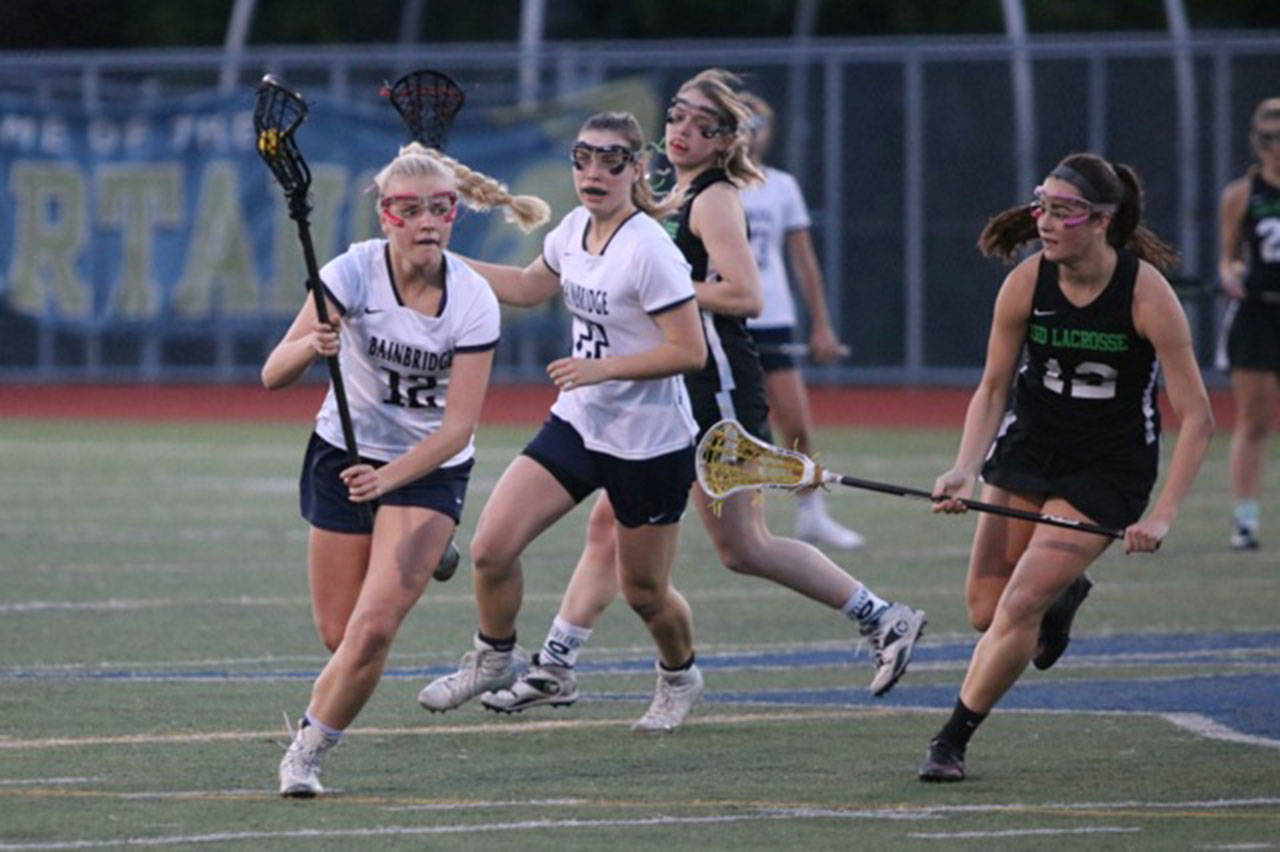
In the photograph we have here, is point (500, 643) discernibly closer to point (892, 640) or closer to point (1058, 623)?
point (892, 640)

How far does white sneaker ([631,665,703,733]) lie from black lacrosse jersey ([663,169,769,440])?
96cm

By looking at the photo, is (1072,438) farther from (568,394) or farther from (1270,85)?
(1270,85)

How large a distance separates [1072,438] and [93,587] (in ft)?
20.2

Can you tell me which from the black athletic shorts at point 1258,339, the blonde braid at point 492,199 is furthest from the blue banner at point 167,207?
the blonde braid at point 492,199

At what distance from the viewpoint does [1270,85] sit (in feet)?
83.2

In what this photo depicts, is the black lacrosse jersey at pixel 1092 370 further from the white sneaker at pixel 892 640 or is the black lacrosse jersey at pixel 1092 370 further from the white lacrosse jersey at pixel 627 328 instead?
the white sneaker at pixel 892 640

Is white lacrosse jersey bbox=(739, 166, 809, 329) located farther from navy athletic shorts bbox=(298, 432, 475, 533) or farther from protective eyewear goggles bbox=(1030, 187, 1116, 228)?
navy athletic shorts bbox=(298, 432, 475, 533)

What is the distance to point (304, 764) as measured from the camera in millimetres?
7695

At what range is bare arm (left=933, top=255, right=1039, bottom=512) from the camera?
8.32 m

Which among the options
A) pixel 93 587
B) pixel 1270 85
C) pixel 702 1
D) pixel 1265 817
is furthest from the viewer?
pixel 702 1

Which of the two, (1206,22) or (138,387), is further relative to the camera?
(1206,22)

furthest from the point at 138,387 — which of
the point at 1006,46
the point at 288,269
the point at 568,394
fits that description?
the point at 568,394

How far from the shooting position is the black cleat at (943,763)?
8.10 m

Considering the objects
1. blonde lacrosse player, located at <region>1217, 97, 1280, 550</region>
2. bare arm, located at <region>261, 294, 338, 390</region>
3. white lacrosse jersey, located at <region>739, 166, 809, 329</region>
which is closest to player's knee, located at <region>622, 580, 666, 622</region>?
bare arm, located at <region>261, 294, 338, 390</region>
